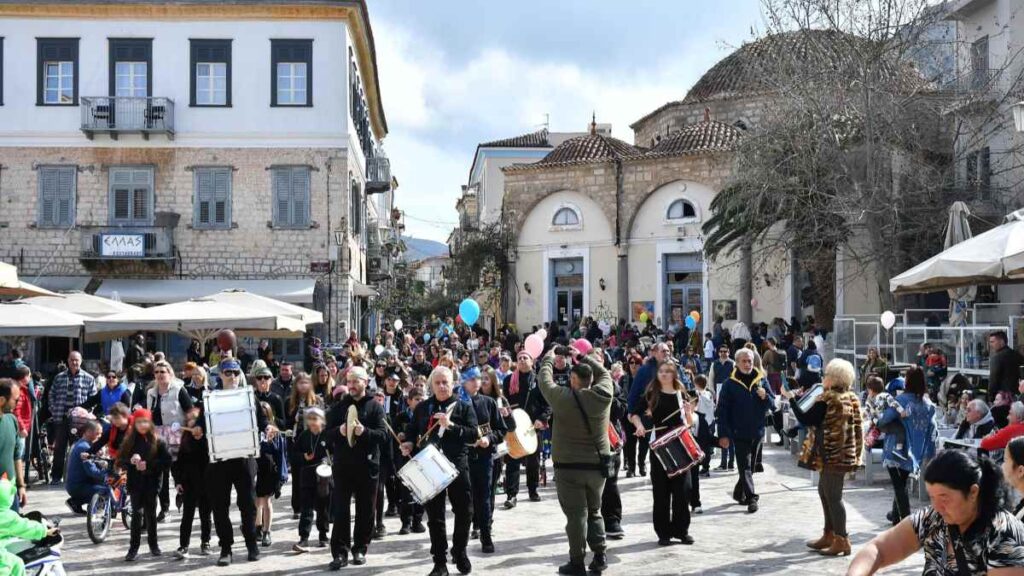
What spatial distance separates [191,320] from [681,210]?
2425 cm

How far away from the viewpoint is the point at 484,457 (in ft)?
32.7

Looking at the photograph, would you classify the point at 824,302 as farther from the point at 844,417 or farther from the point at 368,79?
the point at 844,417

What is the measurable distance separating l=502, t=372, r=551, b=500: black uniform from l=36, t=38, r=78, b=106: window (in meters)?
19.9

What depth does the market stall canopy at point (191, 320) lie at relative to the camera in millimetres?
17406

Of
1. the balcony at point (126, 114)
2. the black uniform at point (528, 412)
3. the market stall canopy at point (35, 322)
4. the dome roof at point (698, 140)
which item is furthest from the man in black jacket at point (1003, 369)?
the dome roof at point (698, 140)

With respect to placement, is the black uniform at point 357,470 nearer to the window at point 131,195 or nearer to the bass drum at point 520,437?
the bass drum at point 520,437

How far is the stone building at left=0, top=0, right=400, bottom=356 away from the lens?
29.5 m

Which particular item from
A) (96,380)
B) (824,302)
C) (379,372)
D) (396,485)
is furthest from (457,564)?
(824,302)

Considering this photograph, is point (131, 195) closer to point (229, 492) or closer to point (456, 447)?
point (229, 492)

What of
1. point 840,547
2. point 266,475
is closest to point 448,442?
point 266,475

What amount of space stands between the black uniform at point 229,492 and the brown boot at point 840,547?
505cm

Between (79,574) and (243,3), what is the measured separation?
2201 centimetres

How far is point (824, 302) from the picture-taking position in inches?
1404

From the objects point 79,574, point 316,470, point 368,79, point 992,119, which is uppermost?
point 368,79
